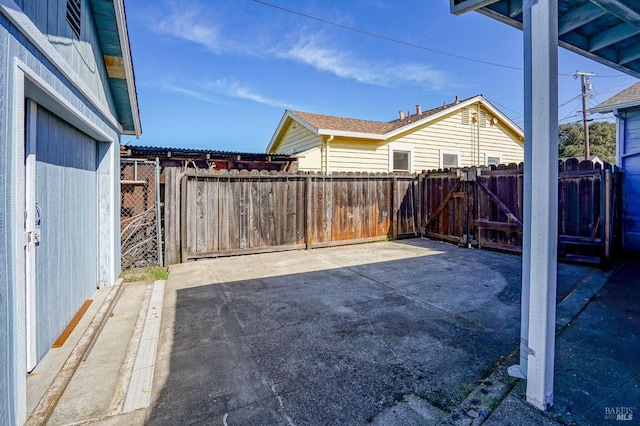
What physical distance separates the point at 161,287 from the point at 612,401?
4906 mm

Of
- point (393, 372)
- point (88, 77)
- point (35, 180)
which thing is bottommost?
point (393, 372)

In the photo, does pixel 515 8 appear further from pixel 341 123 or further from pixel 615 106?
pixel 341 123

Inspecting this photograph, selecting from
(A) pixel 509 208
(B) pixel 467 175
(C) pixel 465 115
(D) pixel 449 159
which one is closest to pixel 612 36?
(A) pixel 509 208

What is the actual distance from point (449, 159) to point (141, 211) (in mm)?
10124

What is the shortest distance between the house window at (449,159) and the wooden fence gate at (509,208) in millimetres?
3077

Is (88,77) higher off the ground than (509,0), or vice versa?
(509,0)

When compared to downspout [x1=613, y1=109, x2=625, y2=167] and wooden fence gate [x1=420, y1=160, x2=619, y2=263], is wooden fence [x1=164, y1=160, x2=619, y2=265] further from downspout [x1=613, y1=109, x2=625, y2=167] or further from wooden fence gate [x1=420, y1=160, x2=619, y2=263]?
downspout [x1=613, y1=109, x2=625, y2=167]

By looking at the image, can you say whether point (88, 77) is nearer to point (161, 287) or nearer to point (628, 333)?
point (161, 287)

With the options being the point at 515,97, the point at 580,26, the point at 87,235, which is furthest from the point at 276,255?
the point at 515,97

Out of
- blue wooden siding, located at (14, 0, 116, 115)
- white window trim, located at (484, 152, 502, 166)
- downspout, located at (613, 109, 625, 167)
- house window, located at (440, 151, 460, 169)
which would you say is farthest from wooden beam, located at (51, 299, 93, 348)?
white window trim, located at (484, 152, 502, 166)

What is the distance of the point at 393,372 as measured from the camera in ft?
7.58

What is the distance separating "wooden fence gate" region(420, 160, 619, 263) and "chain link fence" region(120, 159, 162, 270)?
22.0 ft

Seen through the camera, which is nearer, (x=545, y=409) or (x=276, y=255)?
(x=545, y=409)

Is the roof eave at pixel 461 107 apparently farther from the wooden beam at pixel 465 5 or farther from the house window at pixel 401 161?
the wooden beam at pixel 465 5
